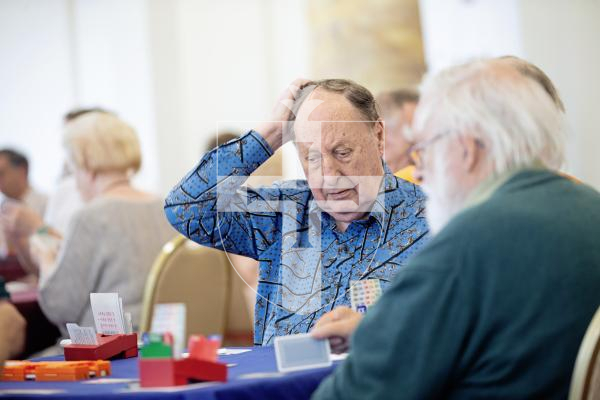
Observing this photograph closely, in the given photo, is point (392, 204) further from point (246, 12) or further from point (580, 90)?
point (246, 12)

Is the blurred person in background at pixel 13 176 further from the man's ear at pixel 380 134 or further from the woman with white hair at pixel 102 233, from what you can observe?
the man's ear at pixel 380 134

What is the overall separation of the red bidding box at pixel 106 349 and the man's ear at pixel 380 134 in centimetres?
72

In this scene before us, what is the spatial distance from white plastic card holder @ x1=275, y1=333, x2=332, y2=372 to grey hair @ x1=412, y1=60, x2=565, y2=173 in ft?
1.41

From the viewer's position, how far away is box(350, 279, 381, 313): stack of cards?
182cm

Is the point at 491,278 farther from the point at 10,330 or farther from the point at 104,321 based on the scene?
the point at 10,330

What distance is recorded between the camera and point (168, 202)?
2236mm

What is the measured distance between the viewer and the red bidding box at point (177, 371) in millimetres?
1434

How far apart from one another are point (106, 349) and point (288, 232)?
0.56 meters

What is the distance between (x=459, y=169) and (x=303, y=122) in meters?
0.72

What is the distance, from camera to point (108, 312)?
1.93 metres

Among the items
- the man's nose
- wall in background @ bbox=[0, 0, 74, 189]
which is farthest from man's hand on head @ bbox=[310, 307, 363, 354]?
wall in background @ bbox=[0, 0, 74, 189]

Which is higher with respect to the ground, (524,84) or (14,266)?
(524,84)

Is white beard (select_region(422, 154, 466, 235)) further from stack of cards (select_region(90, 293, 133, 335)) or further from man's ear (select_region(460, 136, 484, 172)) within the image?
stack of cards (select_region(90, 293, 133, 335))

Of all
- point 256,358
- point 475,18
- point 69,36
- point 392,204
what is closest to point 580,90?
point 475,18
